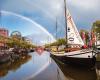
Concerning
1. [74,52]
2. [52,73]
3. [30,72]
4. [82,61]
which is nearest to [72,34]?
[74,52]

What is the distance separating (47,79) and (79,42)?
652 inches

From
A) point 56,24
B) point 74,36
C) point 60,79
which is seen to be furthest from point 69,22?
point 56,24

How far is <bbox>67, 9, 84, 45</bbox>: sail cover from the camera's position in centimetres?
4219

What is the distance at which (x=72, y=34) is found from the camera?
4338 cm

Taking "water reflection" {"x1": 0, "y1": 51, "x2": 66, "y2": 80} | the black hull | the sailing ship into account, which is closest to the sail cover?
the sailing ship

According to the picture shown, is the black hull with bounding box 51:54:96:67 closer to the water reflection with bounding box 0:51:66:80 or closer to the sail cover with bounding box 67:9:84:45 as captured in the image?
the water reflection with bounding box 0:51:66:80

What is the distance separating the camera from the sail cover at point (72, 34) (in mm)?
42188

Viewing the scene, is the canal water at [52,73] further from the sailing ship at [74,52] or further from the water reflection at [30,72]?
the sailing ship at [74,52]

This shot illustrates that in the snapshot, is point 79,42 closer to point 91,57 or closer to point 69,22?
point 69,22

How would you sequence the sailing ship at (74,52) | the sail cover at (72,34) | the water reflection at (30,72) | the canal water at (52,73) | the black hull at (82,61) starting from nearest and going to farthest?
the canal water at (52,73) < the water reflection at (30,72) < the black hull at (82,61) < the sailing ship at (74,52) < the sail cover at (72,34)

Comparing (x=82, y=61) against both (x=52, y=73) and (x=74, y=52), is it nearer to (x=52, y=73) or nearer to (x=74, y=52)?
(x=74, y=52)

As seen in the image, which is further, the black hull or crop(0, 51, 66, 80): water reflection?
the black hull

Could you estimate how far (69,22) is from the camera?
44.5 meters

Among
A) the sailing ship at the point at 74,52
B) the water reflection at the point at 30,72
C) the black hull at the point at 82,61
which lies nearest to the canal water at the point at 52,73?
the water reflection at the point at 30,72
